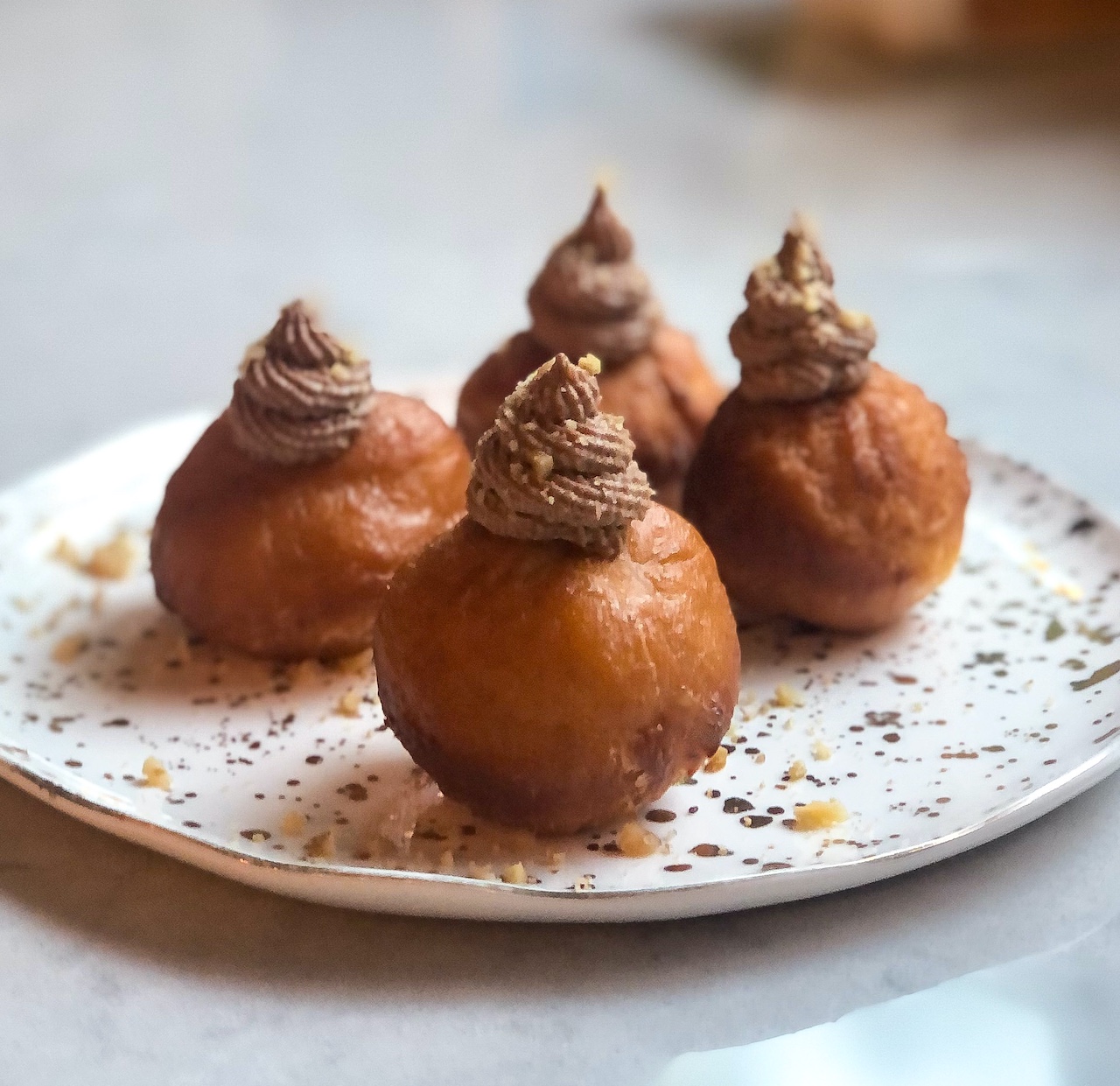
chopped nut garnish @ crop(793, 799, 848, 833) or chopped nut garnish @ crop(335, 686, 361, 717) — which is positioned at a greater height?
chopped nut garnish @ crop(793, 799, 848, 833)

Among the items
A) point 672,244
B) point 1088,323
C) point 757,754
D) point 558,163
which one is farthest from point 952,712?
point 558,163

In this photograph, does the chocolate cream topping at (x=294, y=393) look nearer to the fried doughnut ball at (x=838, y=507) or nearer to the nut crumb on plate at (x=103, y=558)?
the nut crumb on plate at (x=103, y=558)

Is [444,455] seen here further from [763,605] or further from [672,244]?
[672,244]

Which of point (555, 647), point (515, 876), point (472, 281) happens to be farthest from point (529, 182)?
point (515, 876)

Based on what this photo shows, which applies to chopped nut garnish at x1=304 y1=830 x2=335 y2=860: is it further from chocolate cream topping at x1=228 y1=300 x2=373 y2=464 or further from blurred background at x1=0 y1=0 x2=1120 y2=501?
blurred background at x1=0 y1=0 x2=1120 y2=501

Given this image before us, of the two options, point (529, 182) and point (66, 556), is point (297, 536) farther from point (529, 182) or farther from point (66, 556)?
point (529, 182)

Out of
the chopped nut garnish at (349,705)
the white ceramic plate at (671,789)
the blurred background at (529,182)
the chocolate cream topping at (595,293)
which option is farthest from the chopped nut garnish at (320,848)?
the blurred background at (529,182)

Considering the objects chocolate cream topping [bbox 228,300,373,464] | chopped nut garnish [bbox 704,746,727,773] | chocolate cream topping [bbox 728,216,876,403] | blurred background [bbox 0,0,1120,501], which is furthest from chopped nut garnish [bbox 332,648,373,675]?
blurred background [bbox 0,0,1120,501]

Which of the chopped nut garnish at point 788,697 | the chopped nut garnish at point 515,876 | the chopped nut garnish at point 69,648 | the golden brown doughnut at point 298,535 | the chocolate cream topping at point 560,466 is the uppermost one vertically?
the chocolate cream topping at point 560,466
